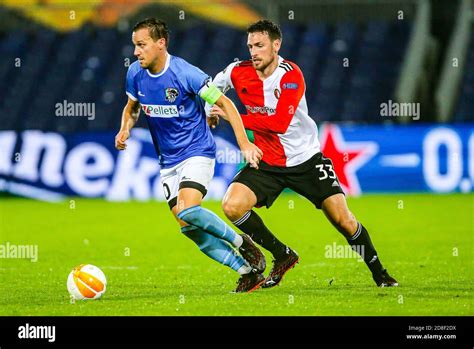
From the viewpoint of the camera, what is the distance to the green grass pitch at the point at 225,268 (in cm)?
777

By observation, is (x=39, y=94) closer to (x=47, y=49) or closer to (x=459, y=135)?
(x=47, y=49)

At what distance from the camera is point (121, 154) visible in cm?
1764

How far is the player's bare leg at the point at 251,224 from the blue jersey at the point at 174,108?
385 mm

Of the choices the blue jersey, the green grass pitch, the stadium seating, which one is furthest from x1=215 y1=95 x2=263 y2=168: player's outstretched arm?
the stadium seating

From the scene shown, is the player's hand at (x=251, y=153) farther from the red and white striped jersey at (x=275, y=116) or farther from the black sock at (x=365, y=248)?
the black sock at (x=365, y=248)

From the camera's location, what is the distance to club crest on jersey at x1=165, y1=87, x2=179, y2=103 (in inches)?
323

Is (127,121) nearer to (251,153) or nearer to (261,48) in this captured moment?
(261,48)

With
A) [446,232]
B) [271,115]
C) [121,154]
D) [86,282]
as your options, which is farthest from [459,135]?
[86,282]

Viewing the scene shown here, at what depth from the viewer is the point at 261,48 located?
8.37m

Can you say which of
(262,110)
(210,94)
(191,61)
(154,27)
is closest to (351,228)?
(262,110)

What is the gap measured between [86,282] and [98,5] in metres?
16.4

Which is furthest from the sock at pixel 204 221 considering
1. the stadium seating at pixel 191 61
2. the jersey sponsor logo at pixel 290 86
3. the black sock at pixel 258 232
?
the stadium seating at pixel 191 61

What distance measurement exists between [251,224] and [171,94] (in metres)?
1.30

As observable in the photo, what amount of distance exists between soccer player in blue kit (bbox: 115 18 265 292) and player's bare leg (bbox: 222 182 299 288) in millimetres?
152
